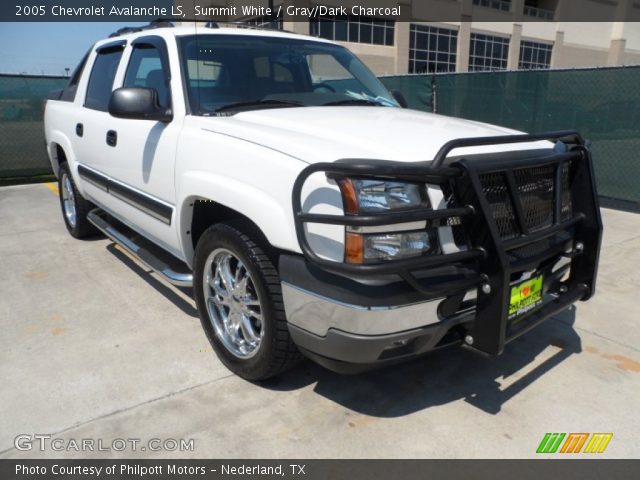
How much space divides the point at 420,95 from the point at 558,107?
3362mm

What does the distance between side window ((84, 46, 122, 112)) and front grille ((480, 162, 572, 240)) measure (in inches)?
129

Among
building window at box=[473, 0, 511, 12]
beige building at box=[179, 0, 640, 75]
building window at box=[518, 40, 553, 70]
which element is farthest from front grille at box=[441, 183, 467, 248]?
building window at box=[518, 40, 553, 70]

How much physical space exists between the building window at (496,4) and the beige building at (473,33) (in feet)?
0.24

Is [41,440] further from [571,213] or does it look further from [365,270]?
[571,213]

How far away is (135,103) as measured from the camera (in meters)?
3.11

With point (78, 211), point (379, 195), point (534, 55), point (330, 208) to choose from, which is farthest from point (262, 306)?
point (534, 55)

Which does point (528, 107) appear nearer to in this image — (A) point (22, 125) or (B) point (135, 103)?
(B) point (135, 103)

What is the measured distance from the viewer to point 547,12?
47125 mm

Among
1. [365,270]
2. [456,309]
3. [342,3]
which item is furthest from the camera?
[342,3]

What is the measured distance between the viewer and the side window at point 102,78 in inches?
172

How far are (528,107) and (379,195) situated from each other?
27.0 ft

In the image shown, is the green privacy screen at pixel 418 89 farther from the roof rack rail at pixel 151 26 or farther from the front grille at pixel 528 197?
the front grille at pixel 528 197
